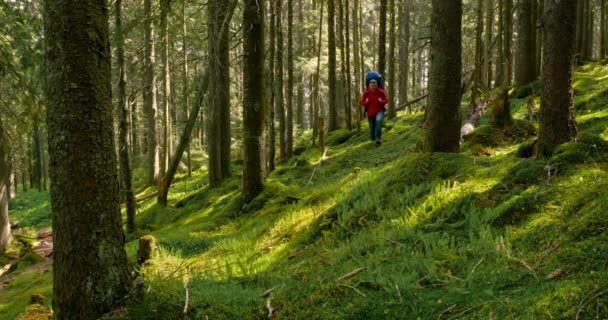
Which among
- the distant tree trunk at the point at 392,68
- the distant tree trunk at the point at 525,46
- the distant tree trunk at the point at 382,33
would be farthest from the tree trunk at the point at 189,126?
the distant tree trunk at the point at 525,46

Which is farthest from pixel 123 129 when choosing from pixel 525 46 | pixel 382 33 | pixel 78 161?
pixel 525 46

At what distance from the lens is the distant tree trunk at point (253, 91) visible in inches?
324

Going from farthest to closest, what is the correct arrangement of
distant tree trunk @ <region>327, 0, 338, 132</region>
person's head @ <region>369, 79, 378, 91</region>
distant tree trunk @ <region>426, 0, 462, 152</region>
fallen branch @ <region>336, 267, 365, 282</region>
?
distant tree trunk @ <region>327, 0, 338, 132</region>
person's head @ <region>369, 79, 378, 91</region>
distant tree trunk @ <region>426, 0, 462, 152</region>
fallen branch @ <region>336, 267, 365, 282</region>

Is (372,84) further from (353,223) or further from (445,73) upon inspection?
(353,223)

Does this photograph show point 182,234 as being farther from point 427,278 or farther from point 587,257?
point 587,257

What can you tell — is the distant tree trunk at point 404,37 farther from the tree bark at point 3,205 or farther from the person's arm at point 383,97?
the tree bark at point 3,205

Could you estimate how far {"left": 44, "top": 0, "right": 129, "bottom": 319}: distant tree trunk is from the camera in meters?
3.40

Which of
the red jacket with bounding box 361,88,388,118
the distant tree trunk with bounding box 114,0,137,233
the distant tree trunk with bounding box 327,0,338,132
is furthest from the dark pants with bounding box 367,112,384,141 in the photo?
the distant tree trunk with bounding box 114,0,137,233

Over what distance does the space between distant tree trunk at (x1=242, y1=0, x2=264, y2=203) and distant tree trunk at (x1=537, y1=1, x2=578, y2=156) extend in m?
4.72

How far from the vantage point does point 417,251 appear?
173 inches

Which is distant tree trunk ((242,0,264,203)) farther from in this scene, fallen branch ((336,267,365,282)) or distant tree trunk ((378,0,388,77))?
distant tree trunk ((378,0,388,77))

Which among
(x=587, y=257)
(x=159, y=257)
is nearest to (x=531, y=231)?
(x=587, y=257)

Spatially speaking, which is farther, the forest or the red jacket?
the red jacket

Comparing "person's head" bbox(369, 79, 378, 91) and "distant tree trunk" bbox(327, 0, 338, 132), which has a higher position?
"distant tree trunk" bbox(327, 0, 338, 132)
